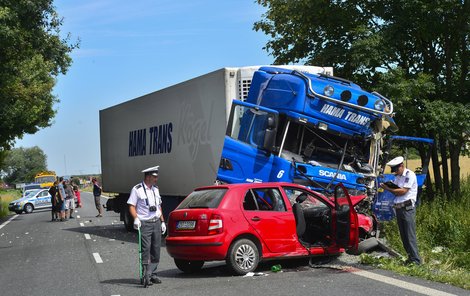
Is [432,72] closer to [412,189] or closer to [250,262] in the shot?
[412,189]

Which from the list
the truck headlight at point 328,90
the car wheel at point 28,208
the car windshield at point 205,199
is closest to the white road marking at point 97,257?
the car windshield at point 205,199

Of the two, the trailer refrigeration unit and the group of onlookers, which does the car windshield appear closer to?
the trailer refrigeration unit

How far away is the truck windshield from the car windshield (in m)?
2.84

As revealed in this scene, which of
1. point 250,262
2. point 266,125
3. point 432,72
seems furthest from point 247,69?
point 432,72

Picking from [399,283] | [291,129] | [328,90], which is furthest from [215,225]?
[328,90]

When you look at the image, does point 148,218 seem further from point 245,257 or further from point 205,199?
point 245,257

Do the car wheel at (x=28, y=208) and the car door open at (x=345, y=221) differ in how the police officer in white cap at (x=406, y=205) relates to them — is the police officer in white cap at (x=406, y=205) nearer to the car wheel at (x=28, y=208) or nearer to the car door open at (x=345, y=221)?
the car door open at (x=345, y=221)

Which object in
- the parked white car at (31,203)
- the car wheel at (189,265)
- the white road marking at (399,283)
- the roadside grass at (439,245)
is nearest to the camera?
the white road marking at (399,283)

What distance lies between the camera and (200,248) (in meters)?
9.82

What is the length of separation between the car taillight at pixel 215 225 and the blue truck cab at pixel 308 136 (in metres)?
3.33

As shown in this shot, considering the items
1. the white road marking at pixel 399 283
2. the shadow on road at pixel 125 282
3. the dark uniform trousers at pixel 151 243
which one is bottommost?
the shadow on road at pixel 125 282

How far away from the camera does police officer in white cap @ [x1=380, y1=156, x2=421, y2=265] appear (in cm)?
1014

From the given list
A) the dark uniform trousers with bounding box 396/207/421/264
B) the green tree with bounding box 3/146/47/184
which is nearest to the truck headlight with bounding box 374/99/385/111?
the dark uniform trousers with bounding box 396/207/421/264

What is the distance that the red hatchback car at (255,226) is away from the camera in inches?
387
